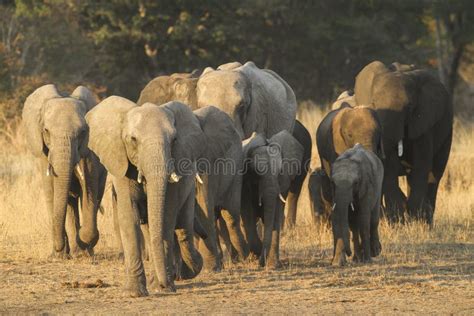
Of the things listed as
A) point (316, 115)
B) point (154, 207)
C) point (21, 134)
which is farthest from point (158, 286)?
point (316, 115)

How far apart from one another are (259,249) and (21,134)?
1094 centimetres

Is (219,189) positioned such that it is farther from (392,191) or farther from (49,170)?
(392,191)

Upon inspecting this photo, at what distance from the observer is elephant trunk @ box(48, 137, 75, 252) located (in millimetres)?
12992

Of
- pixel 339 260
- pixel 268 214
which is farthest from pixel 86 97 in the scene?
pixel 339 260

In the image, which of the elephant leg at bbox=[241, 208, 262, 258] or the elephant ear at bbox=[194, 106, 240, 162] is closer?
the elephant ear at bbox=[194, 106, 240, 162]

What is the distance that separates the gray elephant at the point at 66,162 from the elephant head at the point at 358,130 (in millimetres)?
2973

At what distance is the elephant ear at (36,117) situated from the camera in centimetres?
1363

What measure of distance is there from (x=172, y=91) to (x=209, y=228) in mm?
3556

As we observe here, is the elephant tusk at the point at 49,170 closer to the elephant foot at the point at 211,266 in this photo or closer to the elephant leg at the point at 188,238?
the elephant foot at the point at 211,266

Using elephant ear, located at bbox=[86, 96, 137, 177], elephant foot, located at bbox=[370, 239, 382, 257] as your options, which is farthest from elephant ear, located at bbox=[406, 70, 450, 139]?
elephant ear, located at bbox=[86, 96, 137, 177]

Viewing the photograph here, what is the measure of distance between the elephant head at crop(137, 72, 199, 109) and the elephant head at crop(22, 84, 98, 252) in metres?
1.40

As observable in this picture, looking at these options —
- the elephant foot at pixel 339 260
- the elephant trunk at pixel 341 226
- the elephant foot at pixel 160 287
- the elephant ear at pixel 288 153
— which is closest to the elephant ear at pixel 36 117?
the elephant ear at pixel 288 153

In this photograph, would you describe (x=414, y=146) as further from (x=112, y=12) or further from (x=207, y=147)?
(x=112, y=12)

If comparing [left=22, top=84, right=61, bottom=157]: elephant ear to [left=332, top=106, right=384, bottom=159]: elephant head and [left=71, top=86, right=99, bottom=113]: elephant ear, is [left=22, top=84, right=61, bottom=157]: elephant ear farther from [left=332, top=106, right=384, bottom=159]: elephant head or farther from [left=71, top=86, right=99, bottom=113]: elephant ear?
[left=332, top=106, right=384, bottom=159]: elephant head
